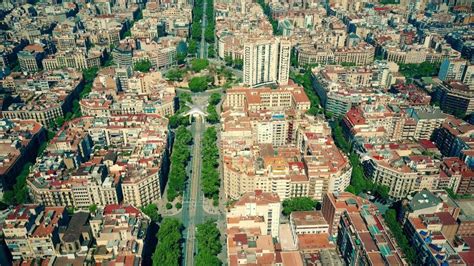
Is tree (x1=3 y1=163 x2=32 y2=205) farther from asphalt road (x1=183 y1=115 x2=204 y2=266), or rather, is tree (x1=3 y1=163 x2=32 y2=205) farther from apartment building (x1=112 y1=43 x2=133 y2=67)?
apartment building (x1=112 y1=43 x2=133 y2=67)

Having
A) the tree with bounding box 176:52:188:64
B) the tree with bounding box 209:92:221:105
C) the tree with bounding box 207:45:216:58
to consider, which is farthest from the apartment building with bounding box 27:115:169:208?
the tree with bounding box 207:45:216:58

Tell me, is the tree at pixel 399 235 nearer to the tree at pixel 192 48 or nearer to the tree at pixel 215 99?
the tree at pixel 215 99

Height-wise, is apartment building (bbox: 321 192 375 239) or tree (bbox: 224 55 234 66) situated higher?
tree (bbox: 224 55 234 66)

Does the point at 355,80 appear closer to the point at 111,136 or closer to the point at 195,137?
the point at 195,137

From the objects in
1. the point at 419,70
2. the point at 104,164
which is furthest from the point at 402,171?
the point at 419,70

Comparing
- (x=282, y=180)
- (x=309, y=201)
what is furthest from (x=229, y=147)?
(x=309, y=201)
